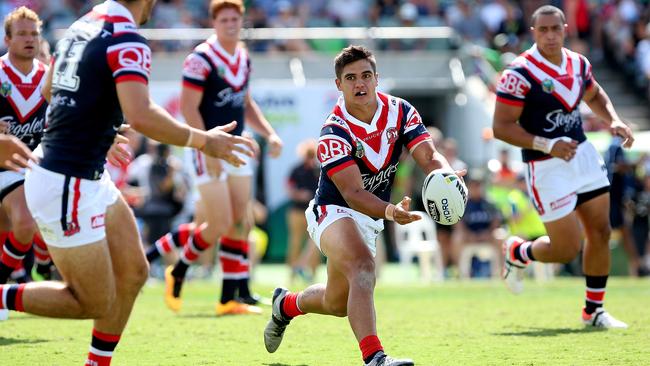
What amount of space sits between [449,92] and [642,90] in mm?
5331

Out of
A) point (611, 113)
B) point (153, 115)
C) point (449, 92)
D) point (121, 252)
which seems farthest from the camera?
point (449, 92)

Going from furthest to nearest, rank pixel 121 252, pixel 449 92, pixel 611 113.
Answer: pixel 449 92
pixel 611 113
pixel 121 252

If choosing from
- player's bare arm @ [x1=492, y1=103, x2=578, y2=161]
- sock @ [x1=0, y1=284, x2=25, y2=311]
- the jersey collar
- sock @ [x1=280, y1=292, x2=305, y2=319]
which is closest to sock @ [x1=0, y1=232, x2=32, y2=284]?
sock @ [x1=280, y1=292, x2=305, y2=319]

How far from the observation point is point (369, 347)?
685 centimetres

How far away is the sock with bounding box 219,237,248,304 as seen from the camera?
448 inches

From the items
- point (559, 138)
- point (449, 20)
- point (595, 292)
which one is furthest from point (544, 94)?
point (449, 20)

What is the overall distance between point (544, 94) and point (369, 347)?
3.92 meters

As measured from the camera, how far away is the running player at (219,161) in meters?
11.0

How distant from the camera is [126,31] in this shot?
21.0ft

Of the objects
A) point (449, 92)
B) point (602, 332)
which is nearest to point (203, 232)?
point (602, 332)

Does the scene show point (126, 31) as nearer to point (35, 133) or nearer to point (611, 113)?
point (35, 133)

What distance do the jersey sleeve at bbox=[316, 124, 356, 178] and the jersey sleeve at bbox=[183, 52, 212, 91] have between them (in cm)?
372

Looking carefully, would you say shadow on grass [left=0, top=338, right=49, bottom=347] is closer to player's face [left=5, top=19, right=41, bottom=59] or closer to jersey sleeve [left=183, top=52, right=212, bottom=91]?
player's face [left=5, top=19, right=41, bottom=59]

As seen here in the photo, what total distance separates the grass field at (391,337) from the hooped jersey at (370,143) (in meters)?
1.25
